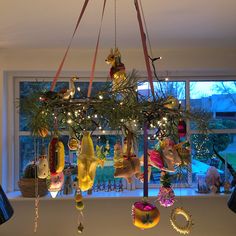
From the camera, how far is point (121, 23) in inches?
73.7

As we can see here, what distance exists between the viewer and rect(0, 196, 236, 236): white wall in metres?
2.47

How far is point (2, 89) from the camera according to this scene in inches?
97.9

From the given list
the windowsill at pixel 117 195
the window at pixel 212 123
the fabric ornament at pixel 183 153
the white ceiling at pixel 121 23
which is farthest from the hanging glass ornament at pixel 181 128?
the window at pixel 212 123

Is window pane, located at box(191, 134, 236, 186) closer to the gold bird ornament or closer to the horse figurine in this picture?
the horse figurine

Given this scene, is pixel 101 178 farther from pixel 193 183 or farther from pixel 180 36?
pixel 180 36

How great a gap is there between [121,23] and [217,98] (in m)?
1.30

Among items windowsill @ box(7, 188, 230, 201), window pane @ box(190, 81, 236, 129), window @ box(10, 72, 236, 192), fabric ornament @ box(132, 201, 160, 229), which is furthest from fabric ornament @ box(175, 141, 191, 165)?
window pane @ box(190, 81, 236, 129)

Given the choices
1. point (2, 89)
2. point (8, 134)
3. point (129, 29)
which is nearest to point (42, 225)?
point (8, 134)

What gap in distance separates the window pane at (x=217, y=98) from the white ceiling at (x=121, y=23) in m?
0.44

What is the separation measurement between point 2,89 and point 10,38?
1.53 feet

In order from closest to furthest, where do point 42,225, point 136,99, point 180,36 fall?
point 136,99
point 180,36
point 42,225

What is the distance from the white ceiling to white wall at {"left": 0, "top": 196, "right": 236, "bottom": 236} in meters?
1.17

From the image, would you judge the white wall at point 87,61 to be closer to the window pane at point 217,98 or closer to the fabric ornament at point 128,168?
the window pane at point 217,98

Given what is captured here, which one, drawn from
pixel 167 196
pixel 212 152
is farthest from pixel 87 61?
pixel 167 196
